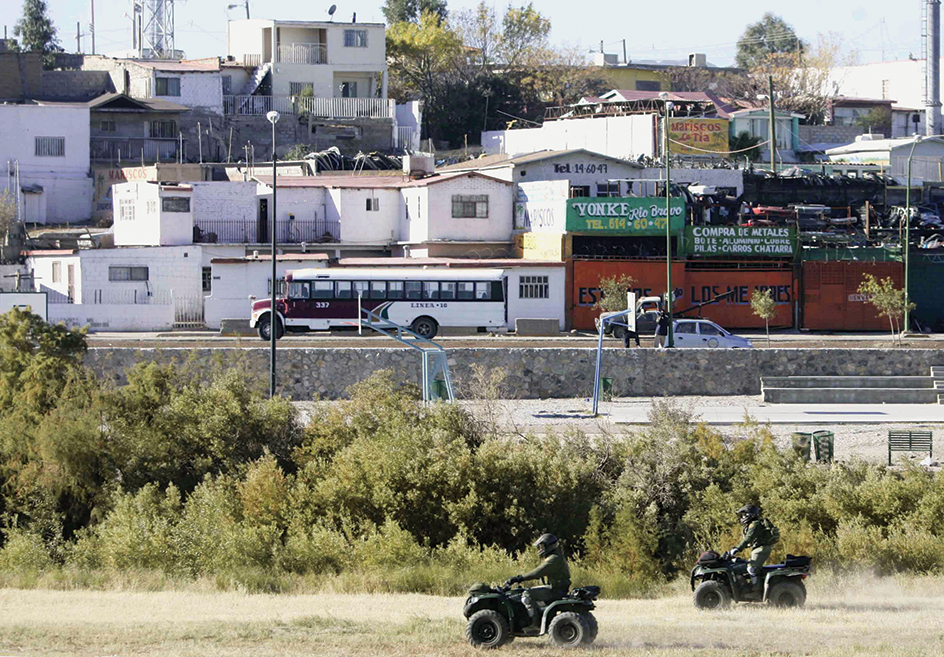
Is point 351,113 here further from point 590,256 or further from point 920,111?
point 920,111

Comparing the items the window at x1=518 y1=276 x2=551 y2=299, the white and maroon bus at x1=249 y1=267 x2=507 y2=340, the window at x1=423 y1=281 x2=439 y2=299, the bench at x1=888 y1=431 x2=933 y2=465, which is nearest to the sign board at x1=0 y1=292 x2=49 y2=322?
the white and maroon bus at x1=249 y1=267 x2=507 y2=340

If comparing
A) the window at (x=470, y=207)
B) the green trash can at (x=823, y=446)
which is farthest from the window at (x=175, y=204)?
the green trash can at (x=823, y=446)

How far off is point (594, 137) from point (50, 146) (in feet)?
99.1

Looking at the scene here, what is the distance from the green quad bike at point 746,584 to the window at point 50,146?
188ft

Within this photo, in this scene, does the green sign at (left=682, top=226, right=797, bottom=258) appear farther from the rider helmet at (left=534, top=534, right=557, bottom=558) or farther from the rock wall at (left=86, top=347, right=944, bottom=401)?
the rider helmet at (left=534, top=534, right=557, bottom=558)

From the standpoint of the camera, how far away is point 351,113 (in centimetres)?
7931

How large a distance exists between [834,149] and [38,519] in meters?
67.2

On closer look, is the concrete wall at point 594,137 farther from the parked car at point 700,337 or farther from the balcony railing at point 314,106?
the parked car at point 700,337

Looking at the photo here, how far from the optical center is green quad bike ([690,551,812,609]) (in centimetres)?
1875

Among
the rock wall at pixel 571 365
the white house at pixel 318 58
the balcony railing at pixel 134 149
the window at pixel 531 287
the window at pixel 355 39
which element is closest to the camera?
the rock wall at pixel 571 365

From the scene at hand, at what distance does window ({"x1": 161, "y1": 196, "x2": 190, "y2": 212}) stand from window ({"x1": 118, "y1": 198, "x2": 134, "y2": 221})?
104 inches

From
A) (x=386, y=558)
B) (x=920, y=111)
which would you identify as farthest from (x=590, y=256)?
(x=920, y=111)

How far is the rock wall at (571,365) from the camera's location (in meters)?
37.9

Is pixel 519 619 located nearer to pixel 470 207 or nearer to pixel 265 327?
pixel 265 327
